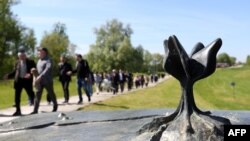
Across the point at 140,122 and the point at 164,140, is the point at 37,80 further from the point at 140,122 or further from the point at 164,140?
the point at 164,140

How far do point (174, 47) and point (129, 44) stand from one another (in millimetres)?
87819

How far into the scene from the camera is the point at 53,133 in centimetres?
641

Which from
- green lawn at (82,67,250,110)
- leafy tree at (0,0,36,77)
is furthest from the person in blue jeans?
leafy tree at (0,0,36,77)

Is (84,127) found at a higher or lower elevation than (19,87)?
lower

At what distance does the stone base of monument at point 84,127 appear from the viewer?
5844mm

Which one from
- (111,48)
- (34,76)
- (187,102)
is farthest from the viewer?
(111,48)

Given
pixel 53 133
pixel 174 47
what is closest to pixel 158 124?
pixel 174 47

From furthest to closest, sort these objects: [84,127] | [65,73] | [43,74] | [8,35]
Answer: [8,35] → [65,73] → [43,74] → [84,127]

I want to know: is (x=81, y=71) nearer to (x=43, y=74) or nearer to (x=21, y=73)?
(x=21, y=73)

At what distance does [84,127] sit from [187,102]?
199 centimetres

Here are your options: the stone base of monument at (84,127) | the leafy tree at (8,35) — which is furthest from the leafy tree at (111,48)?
the stone base of monument at (84,127)

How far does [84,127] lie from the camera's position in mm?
6750

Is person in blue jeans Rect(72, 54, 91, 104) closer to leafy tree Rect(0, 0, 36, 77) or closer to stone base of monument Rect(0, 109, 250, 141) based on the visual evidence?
stone base of monument Rect(0, 109, 250, 141)

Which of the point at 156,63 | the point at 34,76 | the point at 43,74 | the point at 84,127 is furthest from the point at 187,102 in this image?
the point at 156,63
